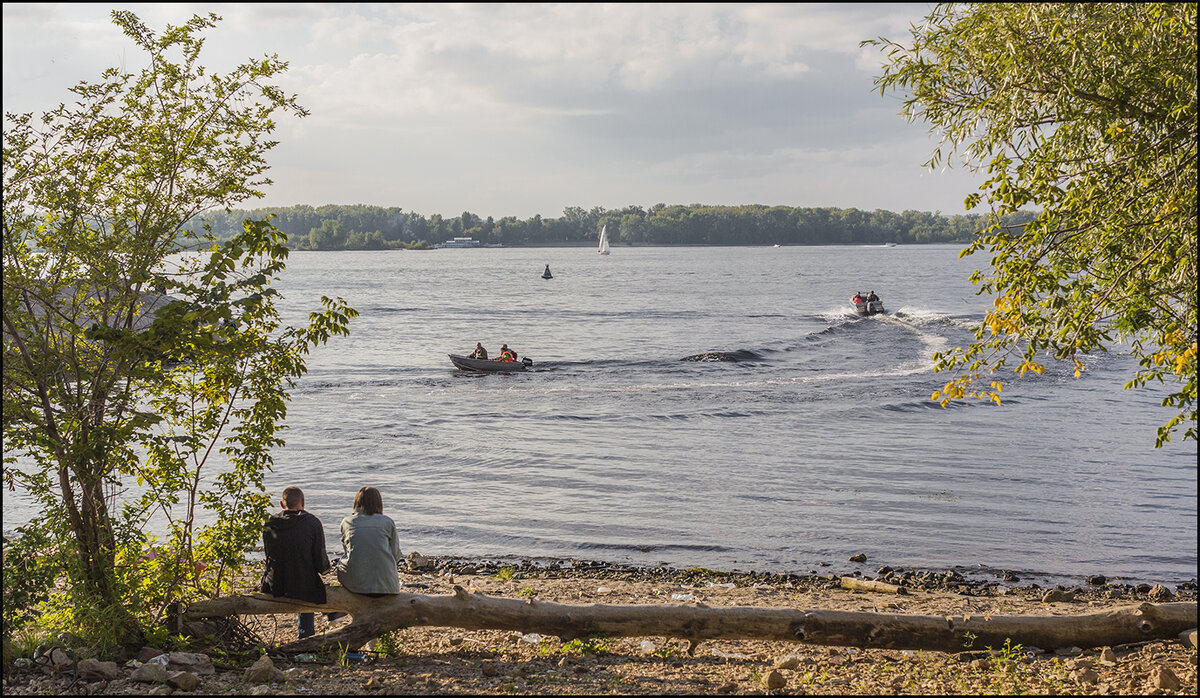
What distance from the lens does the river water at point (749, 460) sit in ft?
47.8

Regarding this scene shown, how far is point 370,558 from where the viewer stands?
314 inches

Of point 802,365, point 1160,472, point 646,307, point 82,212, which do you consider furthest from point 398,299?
point 82,212

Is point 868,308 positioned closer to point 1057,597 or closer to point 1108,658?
point 1057,597

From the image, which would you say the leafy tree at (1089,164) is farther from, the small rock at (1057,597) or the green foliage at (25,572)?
the green foliage at (25,572)

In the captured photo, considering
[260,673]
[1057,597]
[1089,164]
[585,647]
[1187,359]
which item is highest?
[1089,164]

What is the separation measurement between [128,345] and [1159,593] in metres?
12.7

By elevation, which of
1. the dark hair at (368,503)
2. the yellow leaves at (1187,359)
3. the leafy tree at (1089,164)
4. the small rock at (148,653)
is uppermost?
the leafy tree at (1089,164)

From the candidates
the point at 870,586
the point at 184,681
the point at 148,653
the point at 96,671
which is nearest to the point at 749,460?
the point at 870,586

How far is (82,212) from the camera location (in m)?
7.78

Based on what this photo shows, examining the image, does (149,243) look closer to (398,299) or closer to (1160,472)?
(1160,472)

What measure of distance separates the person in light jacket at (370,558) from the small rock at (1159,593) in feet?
32.6

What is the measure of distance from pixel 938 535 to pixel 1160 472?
762 centimetres

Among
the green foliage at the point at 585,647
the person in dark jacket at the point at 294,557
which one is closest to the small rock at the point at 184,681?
the person in dark jacket at the point at 294,557

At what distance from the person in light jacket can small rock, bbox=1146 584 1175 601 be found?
32.6 feet
